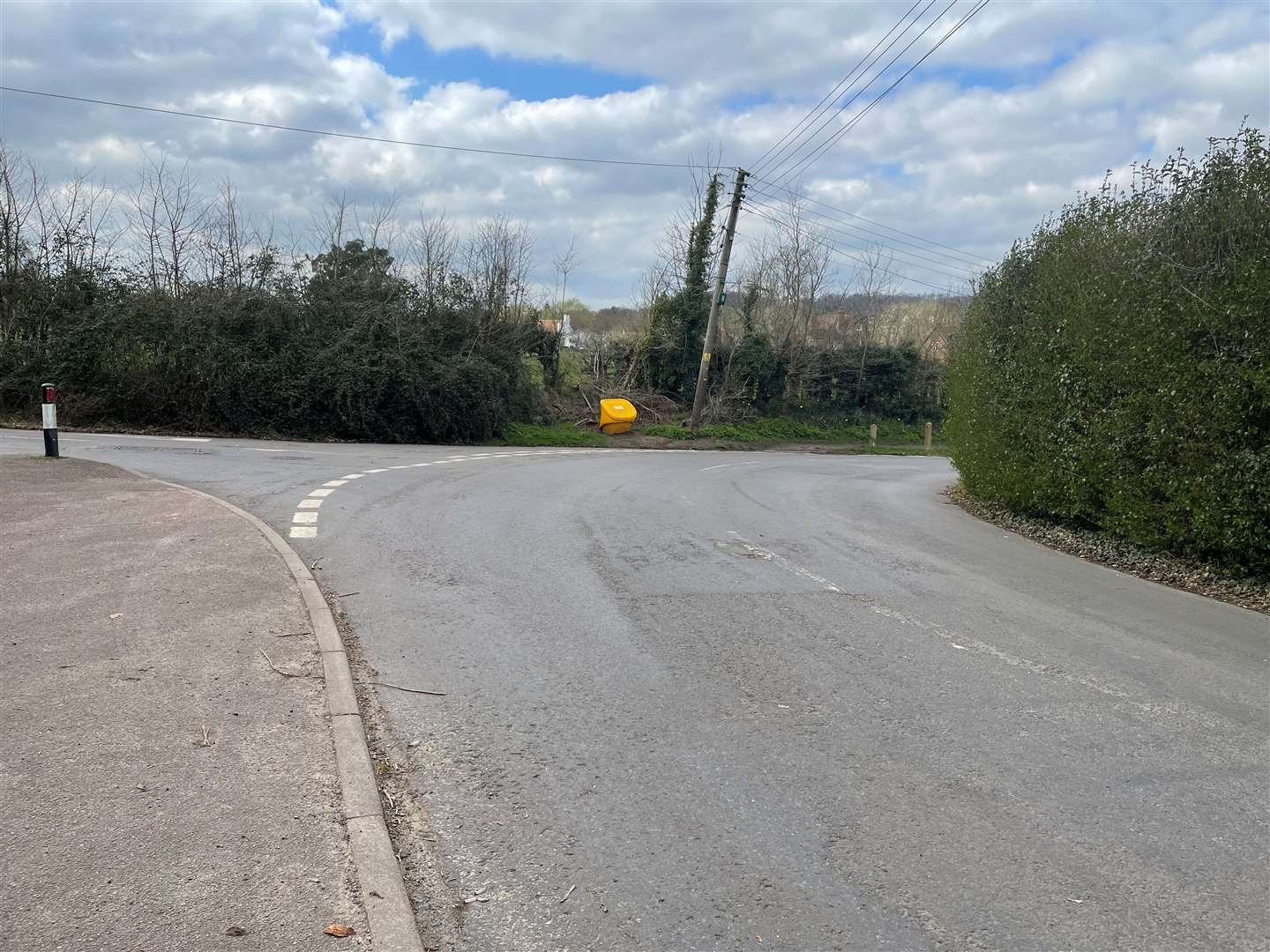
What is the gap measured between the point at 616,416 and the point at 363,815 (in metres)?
30.2

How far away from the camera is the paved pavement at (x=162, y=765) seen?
2.96 metres

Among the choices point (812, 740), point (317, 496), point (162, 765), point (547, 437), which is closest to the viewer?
point (162, 765)

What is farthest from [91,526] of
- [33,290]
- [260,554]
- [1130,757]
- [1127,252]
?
[33,290]

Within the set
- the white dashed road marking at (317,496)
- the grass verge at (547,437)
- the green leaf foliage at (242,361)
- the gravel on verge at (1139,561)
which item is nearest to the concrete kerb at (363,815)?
the white dashed road marking at (317,496)

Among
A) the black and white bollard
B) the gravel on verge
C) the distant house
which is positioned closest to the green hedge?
the gravel on verge

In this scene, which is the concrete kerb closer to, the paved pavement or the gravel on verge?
the paved pavement

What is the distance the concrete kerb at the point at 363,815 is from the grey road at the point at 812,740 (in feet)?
0.75

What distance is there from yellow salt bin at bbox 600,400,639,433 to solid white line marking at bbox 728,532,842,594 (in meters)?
22.9

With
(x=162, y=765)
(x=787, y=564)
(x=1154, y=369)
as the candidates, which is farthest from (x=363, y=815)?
(x=1154, y=369)

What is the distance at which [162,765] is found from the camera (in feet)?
13.0

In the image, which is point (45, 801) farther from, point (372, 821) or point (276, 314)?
point (276, 314)

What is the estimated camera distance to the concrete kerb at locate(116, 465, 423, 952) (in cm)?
297

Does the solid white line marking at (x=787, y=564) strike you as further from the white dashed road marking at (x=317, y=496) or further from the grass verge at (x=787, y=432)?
the grass verge at (x=787, y=432)

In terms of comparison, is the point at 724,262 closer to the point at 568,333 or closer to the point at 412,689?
the point at 568,333
